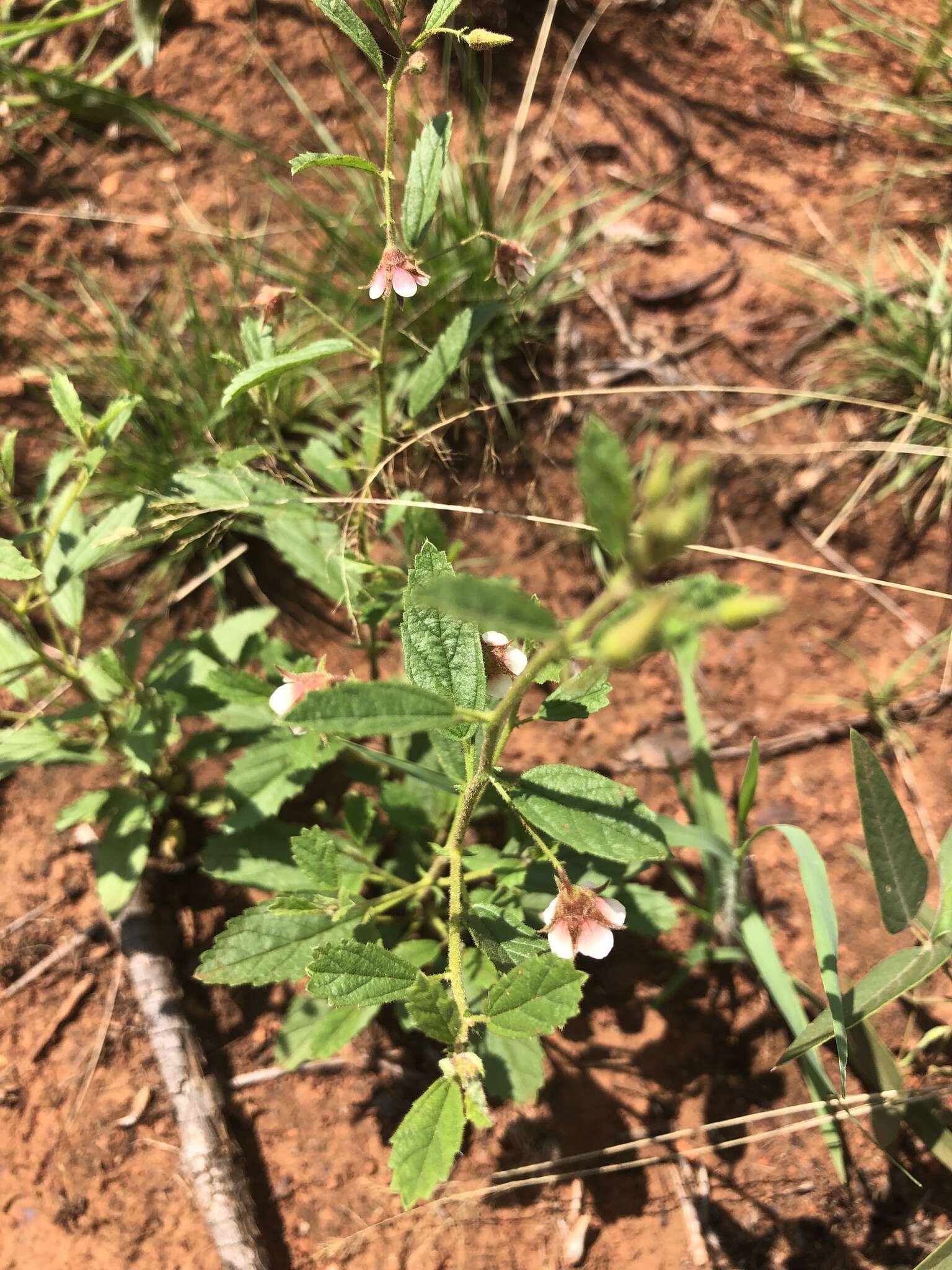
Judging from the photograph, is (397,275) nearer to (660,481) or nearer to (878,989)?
(660,481)

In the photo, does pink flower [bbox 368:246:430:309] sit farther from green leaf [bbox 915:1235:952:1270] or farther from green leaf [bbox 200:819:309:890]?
green leaf [bbox 915:1235:952:1270]

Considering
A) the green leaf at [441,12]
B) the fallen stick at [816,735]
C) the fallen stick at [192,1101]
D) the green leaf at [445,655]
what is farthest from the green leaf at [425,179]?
the fallen stick at [192,1101]

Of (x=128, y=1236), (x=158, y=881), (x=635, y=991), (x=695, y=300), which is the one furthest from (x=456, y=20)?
(x=128, y=1236)

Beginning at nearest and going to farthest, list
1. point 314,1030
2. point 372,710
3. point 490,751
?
point 372,710
point 490,751
point 314,1030

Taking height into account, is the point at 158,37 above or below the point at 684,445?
above

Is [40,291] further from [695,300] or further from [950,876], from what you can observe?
[950,876]

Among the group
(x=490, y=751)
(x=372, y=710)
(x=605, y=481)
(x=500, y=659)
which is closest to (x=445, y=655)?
(x=500, y=659)

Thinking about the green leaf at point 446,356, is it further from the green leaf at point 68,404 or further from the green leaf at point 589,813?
the green leaf at point 589,813
